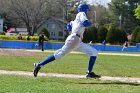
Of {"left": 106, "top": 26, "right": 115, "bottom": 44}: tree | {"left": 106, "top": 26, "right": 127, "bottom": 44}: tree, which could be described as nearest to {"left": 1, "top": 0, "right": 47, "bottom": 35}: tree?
{"left": 106, "top": 26, "right": 115, "bottom": 44}: tree

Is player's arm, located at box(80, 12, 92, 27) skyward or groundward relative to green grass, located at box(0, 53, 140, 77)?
skyward

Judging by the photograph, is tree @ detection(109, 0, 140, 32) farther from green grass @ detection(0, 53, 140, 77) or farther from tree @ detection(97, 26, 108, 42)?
green grass @ detection(0, 53, 140, 77)

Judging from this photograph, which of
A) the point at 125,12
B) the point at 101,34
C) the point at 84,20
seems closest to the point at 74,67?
the point at 84,20

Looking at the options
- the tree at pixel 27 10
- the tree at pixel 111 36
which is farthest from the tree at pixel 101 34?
the tree at pixel 27 10

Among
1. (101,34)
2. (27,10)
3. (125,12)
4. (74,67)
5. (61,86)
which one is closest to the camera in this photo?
(61,86)

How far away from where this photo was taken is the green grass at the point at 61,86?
8.35 meters

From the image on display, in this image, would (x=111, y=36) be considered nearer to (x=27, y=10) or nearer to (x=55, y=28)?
(x=27, y=10)

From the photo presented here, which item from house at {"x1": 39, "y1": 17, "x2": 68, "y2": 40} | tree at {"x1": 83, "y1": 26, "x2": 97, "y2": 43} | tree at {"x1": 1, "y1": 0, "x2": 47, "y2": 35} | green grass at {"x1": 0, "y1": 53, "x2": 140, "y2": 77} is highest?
green grass at {"x1": 0, "y1": 53, "x2": 140, "y2": 77}

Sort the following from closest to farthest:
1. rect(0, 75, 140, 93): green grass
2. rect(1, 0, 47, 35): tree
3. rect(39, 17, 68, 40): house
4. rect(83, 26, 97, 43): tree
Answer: rect(0, 75, 140, 93): green grass, rect(83, 26, 97, 43): tree, rect(1, 0, 47, 35): tree, rect(39, 17, 68, 40): house

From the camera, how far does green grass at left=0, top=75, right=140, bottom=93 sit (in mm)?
8352

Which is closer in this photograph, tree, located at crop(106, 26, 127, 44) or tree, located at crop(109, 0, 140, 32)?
tree, located at crop(106, 26, 127, 44)

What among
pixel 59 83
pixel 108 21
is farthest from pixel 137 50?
pixel 108 21

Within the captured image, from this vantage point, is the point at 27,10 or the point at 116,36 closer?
the point at 116,36

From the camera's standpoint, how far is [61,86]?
9.09 metres
